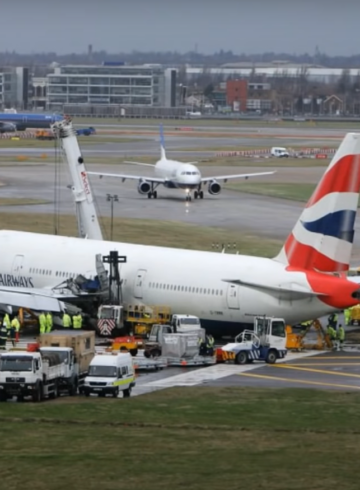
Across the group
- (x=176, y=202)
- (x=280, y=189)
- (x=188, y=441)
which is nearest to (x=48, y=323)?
(x=188, y=441)

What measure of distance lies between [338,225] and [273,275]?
3.64 metres

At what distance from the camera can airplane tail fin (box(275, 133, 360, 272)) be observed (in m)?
64.7

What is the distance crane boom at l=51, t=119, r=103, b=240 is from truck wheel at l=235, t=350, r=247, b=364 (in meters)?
29.1

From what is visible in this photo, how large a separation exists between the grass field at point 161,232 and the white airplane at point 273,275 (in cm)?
2714

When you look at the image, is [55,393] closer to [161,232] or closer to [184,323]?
[184,323]

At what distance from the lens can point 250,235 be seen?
356 ft

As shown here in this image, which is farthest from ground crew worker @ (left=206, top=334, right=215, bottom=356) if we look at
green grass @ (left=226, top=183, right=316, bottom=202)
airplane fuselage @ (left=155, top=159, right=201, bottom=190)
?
airplane fuselage @ (left=155, top=159, right=201, bottom=190)

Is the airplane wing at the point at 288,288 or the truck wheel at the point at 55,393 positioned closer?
the truck wheel at the point at 55,393

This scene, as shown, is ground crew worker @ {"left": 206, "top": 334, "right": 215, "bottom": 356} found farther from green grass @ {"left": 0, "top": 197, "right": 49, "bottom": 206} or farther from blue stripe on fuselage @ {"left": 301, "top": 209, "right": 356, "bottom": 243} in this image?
green grass @ {"left": 0, "top": 197, "right": 49, "bottom": 206}

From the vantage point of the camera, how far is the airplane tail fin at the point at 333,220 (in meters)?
64.7

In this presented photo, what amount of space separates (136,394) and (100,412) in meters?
4.54

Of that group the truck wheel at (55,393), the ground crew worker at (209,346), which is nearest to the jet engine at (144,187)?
the ground crew worker at (209,346)

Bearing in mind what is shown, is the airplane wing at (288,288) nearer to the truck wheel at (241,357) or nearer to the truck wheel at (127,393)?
the truck wheel at (241,357)

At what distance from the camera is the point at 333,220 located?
64.9 m
